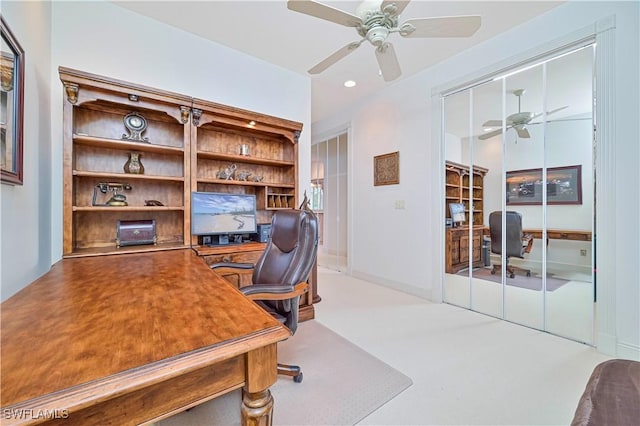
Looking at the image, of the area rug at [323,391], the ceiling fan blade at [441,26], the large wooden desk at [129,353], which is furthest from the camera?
the ceiling fan blade at [441,26]

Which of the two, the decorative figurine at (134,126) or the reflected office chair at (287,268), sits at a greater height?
the decorative figurine at (134,126)

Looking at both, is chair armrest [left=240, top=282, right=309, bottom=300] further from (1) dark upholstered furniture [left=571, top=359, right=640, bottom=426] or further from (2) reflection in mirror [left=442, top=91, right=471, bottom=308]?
(2) reflection in mirror [left=442, top=91, right=471, bottom=308]

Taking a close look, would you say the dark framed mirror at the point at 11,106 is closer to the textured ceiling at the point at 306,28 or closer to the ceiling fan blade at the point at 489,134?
the textured ceiling at the point at 306,28

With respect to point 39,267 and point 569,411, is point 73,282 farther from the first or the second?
point 569,411

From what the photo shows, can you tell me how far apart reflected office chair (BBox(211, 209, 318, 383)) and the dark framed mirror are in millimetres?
1184

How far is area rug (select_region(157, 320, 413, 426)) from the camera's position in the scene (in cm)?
142

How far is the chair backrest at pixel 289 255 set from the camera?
5.37ft

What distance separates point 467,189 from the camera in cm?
304

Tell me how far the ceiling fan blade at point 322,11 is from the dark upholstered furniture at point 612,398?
2.11m

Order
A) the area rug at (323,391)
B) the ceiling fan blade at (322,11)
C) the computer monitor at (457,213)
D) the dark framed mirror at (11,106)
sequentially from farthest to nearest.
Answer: the computer monitor at (457,213) < the ceiling fan blade at (322,11) < the area rug at (323,391) < the dark framed mirror at (11,106)

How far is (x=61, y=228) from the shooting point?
2.01 m

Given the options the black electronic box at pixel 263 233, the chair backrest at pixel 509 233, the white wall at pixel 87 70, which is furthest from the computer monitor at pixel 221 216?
the chair backrest at pixel 509 233

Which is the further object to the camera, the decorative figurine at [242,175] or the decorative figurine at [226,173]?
the decorative figurine at [242,175]

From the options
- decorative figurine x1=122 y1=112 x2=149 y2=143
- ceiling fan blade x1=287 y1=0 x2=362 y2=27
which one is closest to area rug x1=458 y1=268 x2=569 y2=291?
ceiling fan blade x1=287 y1=0 x2=362 y2=27
